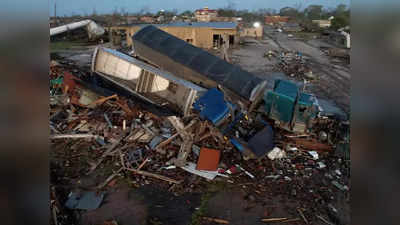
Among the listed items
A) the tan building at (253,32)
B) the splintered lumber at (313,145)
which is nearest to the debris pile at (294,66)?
the splintered lumber at (313,145)

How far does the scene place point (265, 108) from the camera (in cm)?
958

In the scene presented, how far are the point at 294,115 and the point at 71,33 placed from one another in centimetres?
3130

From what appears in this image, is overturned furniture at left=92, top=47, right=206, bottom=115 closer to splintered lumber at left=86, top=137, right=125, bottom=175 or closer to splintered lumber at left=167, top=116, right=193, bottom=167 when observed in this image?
splintered lumber at left=167, top=116, right=193, bottom=167

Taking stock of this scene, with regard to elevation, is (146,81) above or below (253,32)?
below

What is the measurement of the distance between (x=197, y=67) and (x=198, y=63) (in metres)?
0.24

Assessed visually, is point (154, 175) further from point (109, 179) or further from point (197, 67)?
point (197, 67)

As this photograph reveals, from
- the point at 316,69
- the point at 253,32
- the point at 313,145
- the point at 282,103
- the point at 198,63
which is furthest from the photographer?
the point at 253,32

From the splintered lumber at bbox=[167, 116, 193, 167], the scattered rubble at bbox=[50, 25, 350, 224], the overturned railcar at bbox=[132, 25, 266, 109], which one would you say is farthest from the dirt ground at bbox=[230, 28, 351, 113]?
the splintered lumber at bbox=[167, 116, 193, 167]

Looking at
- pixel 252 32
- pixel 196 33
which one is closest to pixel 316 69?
pixel 196 33

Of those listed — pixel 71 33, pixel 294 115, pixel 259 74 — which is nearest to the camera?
pixel 294 115

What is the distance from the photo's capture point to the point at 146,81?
429 inches
